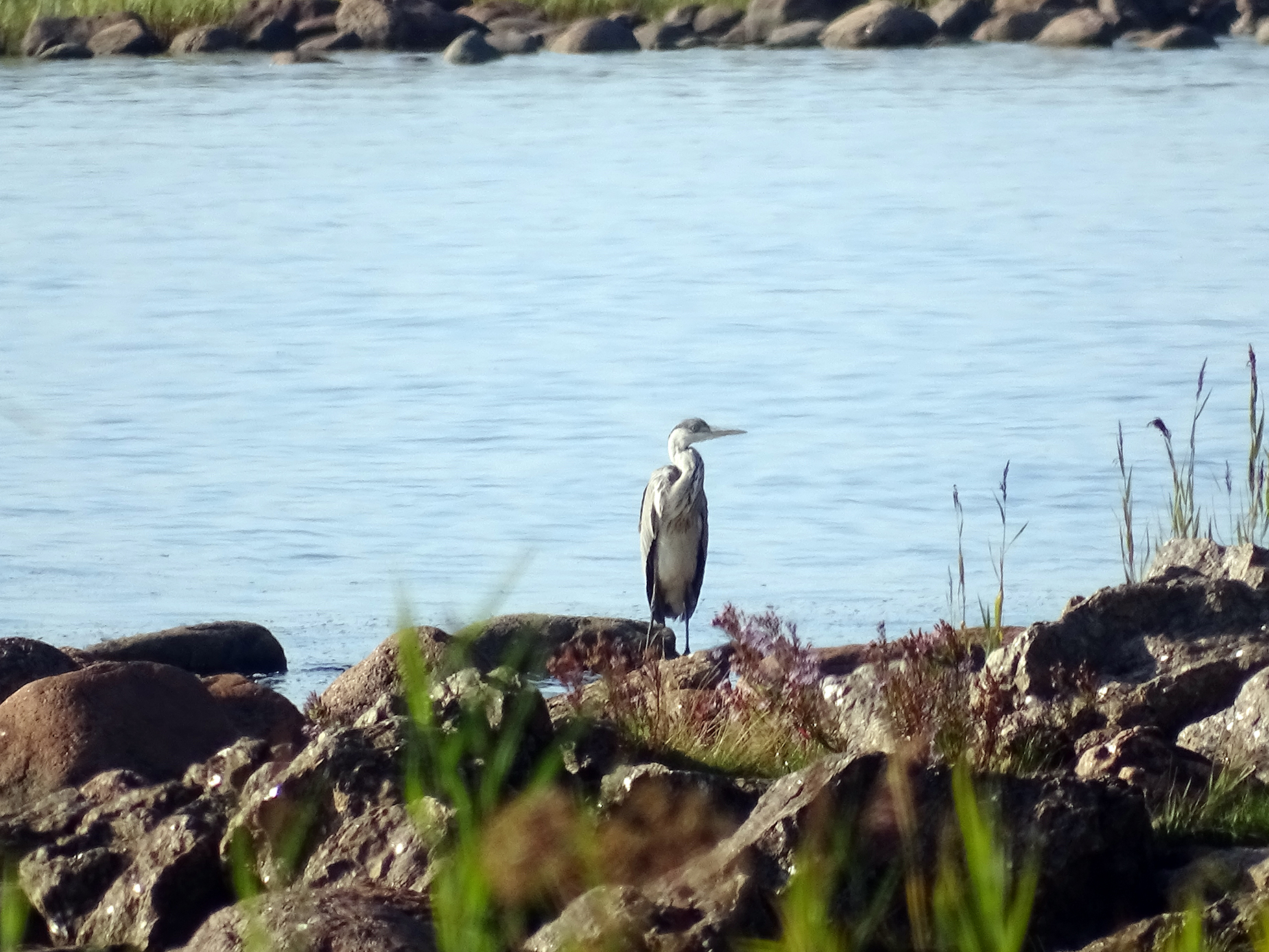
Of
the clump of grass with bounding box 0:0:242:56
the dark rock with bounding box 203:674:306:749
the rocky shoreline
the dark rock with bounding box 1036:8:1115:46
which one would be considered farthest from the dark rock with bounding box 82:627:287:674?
the clump of grass with bounding box 0:0:242:56

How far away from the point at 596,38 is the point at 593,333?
18.5 m

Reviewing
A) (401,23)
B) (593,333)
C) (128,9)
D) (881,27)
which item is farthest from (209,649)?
(128,9)

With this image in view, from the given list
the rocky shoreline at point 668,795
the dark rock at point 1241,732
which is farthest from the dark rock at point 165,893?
the dark rock at point 1241,732

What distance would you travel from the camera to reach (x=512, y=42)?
34156 mm

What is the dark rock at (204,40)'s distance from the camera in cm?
3362

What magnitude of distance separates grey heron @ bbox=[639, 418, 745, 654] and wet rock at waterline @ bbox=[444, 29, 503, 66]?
A: 81.0 feet

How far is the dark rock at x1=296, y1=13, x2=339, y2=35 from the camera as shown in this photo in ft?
115

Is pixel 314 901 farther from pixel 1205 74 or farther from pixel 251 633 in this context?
pixel 1205 74

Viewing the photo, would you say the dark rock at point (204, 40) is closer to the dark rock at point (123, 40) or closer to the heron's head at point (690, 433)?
the dark rock at point (123, 40)

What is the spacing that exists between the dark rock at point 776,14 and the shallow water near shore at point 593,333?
297 centimetres

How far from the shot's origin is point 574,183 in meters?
24.5

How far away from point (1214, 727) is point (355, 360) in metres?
11.1

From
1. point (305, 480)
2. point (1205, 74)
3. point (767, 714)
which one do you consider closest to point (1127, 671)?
point (767, 714)

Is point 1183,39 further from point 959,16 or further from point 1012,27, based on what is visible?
point 959,16
